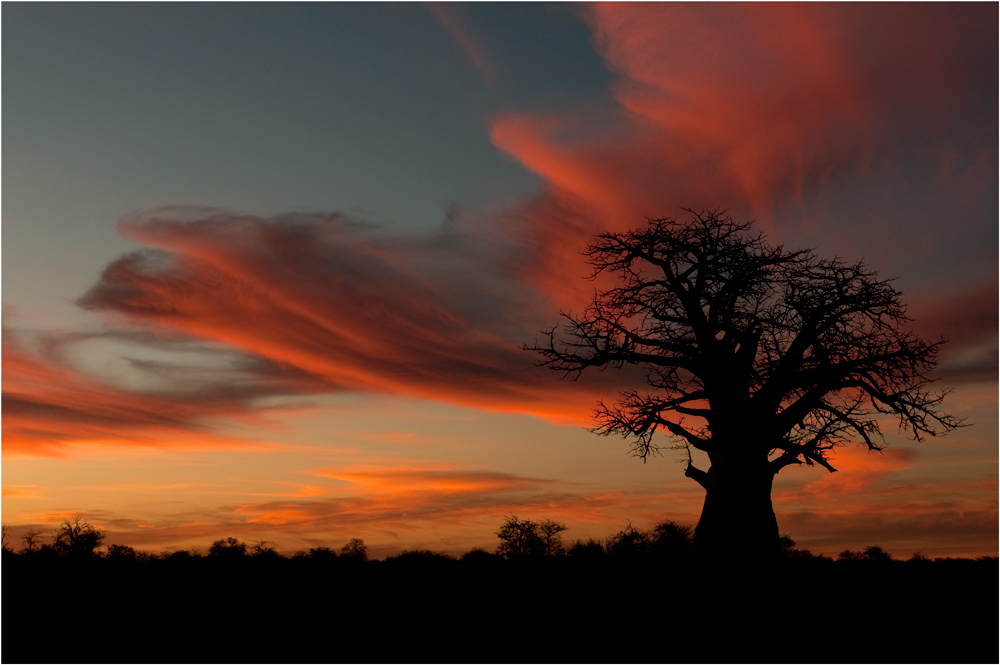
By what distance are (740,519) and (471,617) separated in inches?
220

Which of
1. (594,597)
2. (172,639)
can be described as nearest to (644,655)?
(594,597)

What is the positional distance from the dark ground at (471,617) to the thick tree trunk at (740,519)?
1.40 feet

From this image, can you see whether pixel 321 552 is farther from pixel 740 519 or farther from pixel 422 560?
pixel 740 519

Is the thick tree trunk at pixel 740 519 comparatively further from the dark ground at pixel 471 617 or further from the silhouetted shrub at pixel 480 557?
the silhouetted shrub at pixel 480 557

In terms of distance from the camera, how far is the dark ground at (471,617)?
1420 cm

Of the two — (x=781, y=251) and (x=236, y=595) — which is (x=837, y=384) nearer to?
(x=781, y=251)

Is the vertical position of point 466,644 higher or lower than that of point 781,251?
lower

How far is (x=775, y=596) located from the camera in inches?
632

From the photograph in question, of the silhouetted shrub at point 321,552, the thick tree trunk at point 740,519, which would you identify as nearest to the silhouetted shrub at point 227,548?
the silhouetted shrub at point 321,552

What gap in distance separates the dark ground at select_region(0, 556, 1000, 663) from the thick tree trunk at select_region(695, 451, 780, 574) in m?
0.43

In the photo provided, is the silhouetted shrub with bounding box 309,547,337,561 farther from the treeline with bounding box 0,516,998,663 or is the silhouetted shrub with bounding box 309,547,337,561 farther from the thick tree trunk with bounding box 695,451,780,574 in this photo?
the thick tree trunk with bounding box 695,451,780,574

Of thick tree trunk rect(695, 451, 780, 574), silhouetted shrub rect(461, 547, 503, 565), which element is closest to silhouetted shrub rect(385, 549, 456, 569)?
silhouetted shrub rect(461, 547, 503, 565)

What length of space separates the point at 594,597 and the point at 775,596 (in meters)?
4.54

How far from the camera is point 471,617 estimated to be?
55.2 ft
